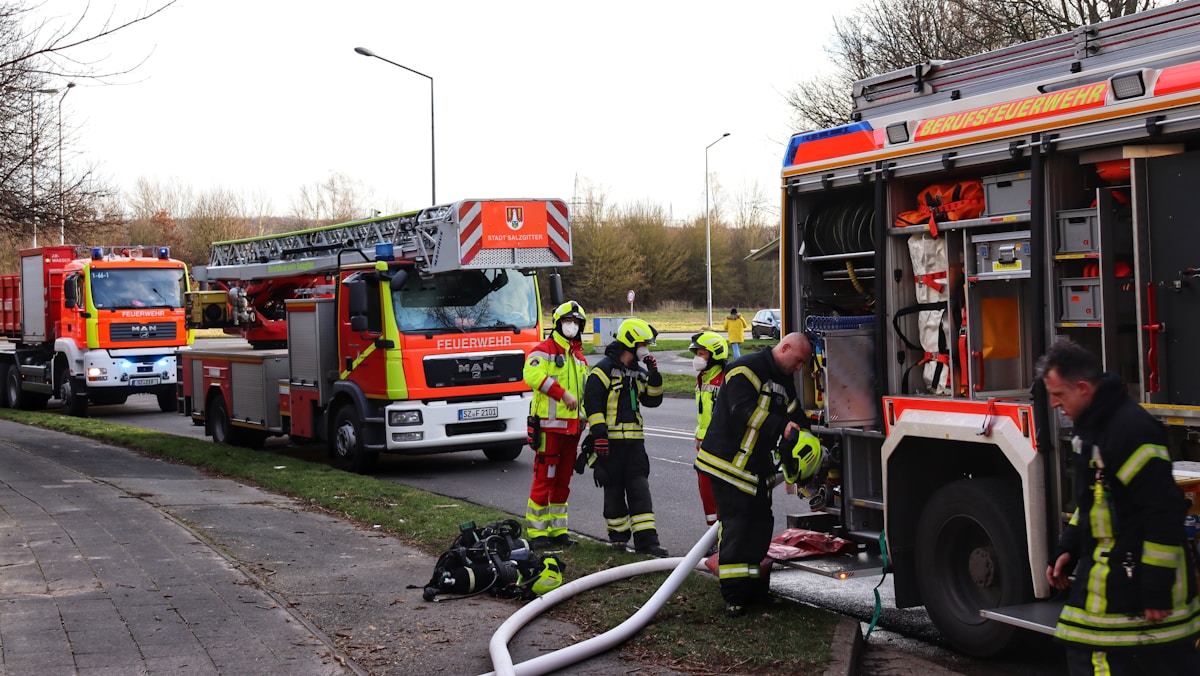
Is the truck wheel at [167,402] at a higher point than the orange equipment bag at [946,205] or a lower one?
lower

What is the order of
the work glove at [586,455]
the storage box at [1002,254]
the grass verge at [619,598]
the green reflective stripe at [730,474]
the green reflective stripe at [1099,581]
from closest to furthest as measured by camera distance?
1. the green reflective stripe at [1099,581]
2. the storage box at [1002,254]
3. the grass verge at [619,598]
4. the green reflective stripe at [730,474]
5. the work glove at [586,455]

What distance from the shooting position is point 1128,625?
12.8 ft

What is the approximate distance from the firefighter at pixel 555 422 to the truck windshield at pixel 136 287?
15.2m

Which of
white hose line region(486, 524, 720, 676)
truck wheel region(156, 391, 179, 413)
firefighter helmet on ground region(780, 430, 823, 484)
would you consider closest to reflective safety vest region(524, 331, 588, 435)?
white hose line region(486, 524, 720, 676)

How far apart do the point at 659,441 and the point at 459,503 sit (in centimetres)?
557

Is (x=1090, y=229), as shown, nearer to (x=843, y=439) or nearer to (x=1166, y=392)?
(x=1166, y=392)

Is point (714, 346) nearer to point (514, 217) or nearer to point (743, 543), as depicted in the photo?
point (743, 543)

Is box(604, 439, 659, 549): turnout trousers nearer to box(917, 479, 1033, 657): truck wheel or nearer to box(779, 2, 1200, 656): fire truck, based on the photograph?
box(779, 2, 1200, 656): fire truck

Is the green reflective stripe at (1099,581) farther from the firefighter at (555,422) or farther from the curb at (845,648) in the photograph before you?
the firefighter at (555,422)

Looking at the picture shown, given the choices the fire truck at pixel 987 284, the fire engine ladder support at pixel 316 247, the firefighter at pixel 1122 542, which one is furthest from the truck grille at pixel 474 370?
the firefighter at pixel 1122 542

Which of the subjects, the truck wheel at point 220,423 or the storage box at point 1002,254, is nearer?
the storage box at point 1002,254

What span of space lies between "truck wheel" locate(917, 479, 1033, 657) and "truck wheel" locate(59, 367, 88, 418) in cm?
1957

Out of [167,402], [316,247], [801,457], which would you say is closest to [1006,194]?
[801,457]

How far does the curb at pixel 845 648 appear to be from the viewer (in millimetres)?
5391
